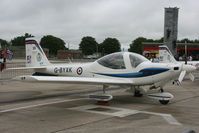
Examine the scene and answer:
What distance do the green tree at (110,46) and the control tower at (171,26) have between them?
81.8 m

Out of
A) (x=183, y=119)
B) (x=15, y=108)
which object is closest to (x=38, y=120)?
(x=15, y=108)

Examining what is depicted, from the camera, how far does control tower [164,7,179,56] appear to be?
78.4 ft

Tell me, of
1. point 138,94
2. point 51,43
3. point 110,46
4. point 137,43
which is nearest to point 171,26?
point 138,94

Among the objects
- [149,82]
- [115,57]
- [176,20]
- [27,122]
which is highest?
[176,20]

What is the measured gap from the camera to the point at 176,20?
2409 centimetres

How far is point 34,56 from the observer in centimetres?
1097

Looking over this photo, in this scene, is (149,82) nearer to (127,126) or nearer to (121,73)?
(121,73)

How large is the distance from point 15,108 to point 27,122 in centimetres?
193

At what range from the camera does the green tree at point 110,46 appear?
10694 centimetres

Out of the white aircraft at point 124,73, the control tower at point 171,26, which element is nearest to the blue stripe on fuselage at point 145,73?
the white aircraft at point 124,73

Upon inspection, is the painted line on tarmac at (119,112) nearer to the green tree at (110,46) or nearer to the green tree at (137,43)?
the green tree at (110,46)

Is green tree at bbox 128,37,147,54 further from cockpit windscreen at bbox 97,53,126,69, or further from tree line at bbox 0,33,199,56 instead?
cockpit windscreen at bbox 97,53,126,69

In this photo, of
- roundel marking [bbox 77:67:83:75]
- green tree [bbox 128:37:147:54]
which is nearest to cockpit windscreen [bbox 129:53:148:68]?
roundel marking [bbox 77:67:83:75]

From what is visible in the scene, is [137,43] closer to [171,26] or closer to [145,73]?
[171,26]
